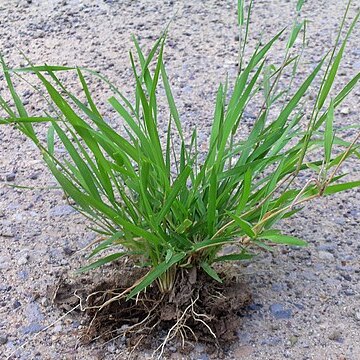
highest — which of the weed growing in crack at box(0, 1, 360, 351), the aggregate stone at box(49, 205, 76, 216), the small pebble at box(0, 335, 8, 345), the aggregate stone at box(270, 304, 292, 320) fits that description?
the weed growing in crack at box(0, 1, 360, 351)

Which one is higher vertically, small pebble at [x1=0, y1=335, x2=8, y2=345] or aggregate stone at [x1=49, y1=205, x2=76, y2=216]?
small pebble at [x1=0, y1=335, x2=8, y2=345]

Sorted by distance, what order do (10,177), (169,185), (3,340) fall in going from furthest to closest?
(10,177), (3,340), (169,185)

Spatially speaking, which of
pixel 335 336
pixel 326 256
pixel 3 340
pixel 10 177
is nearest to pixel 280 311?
pixel 335 336

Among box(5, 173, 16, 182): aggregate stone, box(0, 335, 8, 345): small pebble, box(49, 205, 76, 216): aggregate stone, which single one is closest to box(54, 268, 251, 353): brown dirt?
box(0, 335, 8, 345): small pebble

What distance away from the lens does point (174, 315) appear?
1536 millimetres

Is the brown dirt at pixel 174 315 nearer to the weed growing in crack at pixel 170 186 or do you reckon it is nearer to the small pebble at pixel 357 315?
the weed growing in crack at pixel 170 186

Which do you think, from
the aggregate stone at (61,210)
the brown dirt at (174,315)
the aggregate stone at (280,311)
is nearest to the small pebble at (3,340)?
the brown dirt at (174,315)

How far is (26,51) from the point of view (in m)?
3.01

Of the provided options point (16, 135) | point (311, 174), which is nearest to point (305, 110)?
point (311, 174)

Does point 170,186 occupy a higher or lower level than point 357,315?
higher

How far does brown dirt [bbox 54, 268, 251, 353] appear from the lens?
1.54m

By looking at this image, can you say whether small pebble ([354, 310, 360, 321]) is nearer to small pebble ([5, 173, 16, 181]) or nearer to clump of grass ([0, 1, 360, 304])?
clump of grass ([0, 1, 360, 304])

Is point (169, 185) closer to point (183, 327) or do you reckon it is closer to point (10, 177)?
point (183, 327)

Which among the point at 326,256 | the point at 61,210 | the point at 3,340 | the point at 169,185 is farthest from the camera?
the point at 61,210
